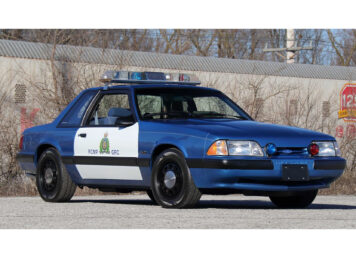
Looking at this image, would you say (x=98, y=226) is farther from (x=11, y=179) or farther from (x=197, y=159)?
(x=11, y=179)

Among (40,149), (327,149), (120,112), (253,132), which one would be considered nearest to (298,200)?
(327,149)

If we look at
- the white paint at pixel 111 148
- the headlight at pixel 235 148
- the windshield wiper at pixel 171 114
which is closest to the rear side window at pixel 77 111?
the white paint at pixel 111 148

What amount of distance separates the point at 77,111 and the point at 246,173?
300 cm

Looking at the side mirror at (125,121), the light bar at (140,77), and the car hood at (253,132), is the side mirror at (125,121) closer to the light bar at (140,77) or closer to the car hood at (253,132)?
the car hood at (253,132)

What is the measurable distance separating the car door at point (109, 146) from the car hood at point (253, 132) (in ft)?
1.86

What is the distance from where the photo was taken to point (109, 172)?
31.8 feet

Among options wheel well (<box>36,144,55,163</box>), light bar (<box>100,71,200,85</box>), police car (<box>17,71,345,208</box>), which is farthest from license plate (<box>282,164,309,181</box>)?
wheel well (<box>36,144,55,163</box>)

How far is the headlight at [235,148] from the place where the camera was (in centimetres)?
841

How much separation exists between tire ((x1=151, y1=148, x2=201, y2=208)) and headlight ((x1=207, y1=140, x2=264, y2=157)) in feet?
1.30

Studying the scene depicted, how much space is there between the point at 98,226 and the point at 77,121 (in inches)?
136

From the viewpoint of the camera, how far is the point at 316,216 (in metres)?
8.16

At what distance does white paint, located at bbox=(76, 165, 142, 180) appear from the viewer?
9.36m

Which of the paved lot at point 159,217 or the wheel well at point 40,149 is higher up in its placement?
the wheel well at point 40,149

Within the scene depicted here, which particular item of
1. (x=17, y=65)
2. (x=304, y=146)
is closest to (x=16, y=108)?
(x=17, y=65)
